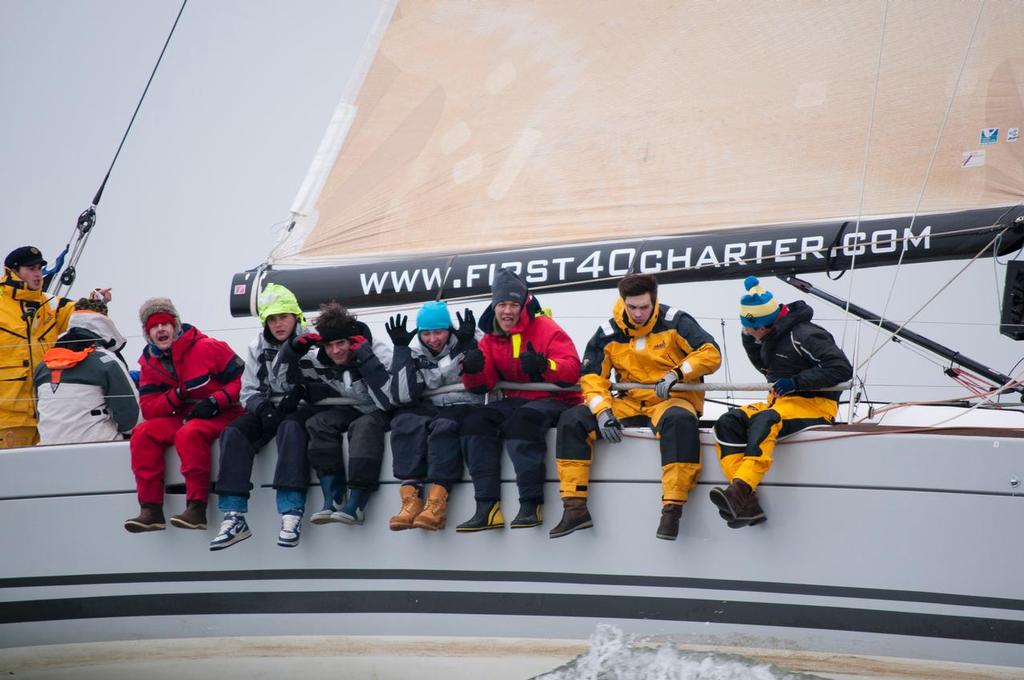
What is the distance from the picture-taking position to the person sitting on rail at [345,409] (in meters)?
3.81

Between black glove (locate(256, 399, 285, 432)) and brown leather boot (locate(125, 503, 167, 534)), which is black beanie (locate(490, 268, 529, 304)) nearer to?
black glove (locate(256, 399, 285, 432))

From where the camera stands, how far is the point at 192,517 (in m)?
3.95

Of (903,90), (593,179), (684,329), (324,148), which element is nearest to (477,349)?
(684,329)

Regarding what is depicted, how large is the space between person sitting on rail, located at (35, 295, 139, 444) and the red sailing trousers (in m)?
0.33

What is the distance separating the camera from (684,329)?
3650 mm

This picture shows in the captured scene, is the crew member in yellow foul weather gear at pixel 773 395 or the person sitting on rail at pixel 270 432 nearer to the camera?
the crew member in yellow foul weather gear at pixel 773 395

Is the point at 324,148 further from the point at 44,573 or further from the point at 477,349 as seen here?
the point at 44,573

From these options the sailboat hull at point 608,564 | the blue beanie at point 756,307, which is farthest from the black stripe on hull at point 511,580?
the blue beanie at point 756,307

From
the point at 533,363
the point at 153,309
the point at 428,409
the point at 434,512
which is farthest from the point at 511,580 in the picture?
the point at 153,309

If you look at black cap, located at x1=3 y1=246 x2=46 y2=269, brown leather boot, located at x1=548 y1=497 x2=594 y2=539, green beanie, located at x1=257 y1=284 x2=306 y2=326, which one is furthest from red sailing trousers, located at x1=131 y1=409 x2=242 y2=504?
brown leather boot, located at x1=548 y1=497 x2=594 y2=539

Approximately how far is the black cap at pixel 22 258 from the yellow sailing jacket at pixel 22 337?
0.05 m

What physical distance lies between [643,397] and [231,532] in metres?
1.55

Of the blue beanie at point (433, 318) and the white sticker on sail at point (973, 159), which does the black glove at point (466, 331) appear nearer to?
the blue beanie at point (433, 318)

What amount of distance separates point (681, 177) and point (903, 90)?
2.91ft
